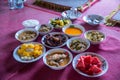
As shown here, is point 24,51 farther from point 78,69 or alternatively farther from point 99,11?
point 99,11

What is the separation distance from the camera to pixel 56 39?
973mm

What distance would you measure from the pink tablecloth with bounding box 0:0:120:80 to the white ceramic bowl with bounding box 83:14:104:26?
27 mm

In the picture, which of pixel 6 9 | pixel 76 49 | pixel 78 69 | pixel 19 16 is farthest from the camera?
pixel 6 9

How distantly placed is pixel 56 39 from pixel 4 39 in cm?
30

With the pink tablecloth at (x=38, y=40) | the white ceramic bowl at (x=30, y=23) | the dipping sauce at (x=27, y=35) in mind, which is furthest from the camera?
the white ceramic bowl at (x=30, y=23)

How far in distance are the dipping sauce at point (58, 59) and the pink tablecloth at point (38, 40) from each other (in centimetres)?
3

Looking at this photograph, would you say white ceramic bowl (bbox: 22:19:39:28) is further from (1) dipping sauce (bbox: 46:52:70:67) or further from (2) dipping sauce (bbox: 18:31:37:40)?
(1) dipping sauce (bbox: 46:52:70:67)

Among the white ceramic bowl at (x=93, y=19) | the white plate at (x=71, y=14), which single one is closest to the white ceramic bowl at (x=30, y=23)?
the white plate at (x=71, y=14)

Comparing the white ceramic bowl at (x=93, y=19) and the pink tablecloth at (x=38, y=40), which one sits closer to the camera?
the pink tablecloth at (x=38, y=40)

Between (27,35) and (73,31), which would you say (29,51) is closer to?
(27,35)

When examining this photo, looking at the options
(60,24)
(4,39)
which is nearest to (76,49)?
(60,24)

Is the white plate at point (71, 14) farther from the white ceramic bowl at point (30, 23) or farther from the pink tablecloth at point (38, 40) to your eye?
the white ceramic bowl at point (30, 23)

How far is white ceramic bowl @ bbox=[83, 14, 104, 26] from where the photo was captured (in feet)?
3.76

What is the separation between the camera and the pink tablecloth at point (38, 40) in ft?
2.68
